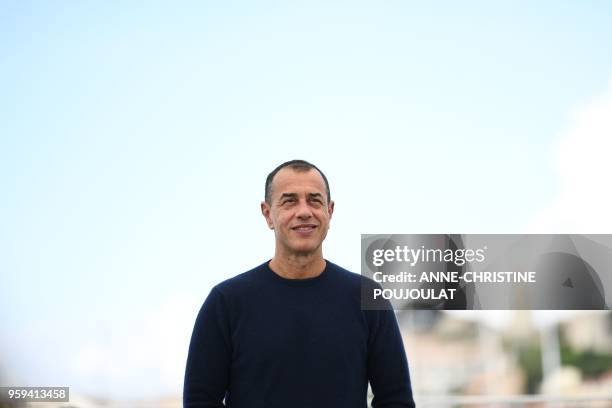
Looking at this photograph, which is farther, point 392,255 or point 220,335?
point 392,255

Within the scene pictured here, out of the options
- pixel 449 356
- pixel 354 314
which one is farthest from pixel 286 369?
pixel 449 356

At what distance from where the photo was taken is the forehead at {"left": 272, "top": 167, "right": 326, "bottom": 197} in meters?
1.85

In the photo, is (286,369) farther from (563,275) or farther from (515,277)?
(563,275)

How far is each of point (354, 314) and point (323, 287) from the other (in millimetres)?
111

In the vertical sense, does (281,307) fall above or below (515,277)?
below

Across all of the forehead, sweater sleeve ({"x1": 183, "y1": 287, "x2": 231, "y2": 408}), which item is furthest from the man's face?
sweater sleeve ({"x1": 183, "y1": 287, "x2": 231, "y2": 408})

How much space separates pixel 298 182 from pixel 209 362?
0.53m

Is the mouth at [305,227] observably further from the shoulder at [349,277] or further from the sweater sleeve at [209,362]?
the sweater sleeve at [209,362]

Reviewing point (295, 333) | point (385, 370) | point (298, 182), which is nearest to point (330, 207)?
point (298, 182)

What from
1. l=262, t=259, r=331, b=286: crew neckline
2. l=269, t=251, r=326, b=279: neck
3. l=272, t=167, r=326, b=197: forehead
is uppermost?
l=272, t=167, r=326, b=197: forehead

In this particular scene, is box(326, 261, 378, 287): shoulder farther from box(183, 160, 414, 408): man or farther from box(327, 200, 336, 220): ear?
box(327, 200, 336, 220): ear

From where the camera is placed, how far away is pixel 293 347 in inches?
70.4

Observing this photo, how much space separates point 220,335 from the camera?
1.85m

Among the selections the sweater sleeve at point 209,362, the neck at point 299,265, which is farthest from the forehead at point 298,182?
the sweater sleeve at point 209,362
